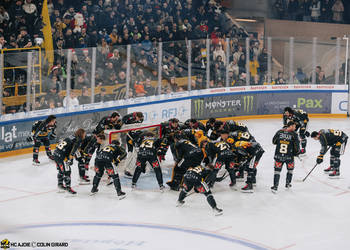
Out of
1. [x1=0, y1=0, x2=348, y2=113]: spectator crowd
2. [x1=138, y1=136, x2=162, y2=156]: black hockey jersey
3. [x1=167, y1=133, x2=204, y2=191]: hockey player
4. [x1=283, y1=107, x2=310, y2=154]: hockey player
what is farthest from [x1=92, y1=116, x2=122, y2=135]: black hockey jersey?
[x1=283, y1=107, x2=310, y2=154]: hockey player

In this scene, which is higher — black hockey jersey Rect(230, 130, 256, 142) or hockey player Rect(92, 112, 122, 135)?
hockey player Rect(92, 112, 122, 135)

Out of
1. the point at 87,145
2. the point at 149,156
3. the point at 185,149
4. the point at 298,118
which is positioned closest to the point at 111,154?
the point at 149,156

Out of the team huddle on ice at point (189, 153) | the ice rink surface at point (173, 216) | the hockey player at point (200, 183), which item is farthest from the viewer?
the team huddle on ice at point (189, 153)

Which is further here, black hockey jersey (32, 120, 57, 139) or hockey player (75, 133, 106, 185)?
black hockey jersey (32, 120, 57, 139)

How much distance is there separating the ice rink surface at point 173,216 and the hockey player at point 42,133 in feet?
2.23

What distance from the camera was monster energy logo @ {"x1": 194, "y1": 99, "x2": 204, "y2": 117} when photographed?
19938mm

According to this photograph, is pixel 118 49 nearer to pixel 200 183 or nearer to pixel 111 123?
pixel 111 123

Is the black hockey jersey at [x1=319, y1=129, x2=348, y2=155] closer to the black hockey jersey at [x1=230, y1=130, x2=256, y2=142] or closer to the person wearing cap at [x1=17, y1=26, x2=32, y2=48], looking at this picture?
the black hockey jersey at [x1=230, y1=130, x2=256, y2=142]

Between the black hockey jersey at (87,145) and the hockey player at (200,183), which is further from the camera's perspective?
the black hockey jersey at (87,145)

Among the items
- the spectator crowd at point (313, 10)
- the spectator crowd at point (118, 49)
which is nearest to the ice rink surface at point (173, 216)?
the spectator crowd at point (118, 49)

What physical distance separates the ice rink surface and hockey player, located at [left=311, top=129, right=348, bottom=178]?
1.15 ft

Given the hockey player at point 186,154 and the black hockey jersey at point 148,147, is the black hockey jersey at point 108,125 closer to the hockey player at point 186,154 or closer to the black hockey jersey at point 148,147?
the black hockey jersey at point 148,147

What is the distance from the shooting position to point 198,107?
19984 millimetres

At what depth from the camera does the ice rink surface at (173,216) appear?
9.64m
